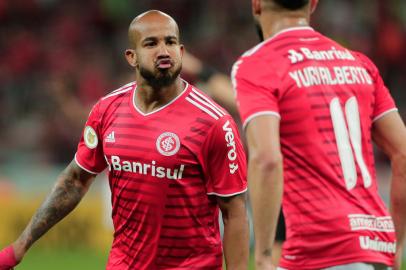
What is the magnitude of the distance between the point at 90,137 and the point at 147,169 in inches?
17.7

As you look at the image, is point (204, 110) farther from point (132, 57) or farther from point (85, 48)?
point (85, 48)

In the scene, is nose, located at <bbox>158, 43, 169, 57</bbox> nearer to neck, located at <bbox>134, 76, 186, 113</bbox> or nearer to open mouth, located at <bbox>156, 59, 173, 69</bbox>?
open mouth, located at <bbox>156, 59, 173, 69</bbox>

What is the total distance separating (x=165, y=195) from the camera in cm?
538

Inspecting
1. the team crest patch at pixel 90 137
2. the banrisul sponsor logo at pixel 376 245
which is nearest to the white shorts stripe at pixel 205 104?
the team crest patch at pixel 90 137

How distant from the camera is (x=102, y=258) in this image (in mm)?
12211

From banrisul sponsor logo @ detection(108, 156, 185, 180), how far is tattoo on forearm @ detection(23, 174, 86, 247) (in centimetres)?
38

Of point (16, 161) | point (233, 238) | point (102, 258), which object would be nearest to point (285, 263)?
point (233, 238)

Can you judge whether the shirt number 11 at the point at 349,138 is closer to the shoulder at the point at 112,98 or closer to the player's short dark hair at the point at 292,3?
the player's short dark hair at the point at 292,3

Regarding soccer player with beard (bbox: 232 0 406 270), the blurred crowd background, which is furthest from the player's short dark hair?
the blurred crowd background

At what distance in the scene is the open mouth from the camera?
5391 mm

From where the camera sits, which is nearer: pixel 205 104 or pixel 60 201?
pixel 205 104

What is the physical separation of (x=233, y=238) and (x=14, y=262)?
119cm

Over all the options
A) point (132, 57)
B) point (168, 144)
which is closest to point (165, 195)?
point (168, 144)

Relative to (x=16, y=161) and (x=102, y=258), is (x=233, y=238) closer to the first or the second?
(x=102, y=258)
